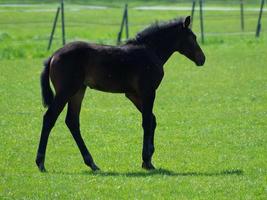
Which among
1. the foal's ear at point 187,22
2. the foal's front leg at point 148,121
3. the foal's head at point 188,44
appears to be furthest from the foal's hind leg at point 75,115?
the foal's ear at point 187,22

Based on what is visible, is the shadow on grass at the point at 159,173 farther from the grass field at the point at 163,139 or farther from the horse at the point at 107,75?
the horse at the point at 107,75

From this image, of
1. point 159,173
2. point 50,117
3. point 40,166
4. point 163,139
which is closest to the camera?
point 159,173

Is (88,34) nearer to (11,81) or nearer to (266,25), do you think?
(266,25)

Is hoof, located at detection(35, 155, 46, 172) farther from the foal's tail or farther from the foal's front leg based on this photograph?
the foal's front leg

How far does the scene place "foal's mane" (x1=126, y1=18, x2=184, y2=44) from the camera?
1253 cm

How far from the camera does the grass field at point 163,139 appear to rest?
34.2 ft

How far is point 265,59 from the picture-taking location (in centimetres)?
2838

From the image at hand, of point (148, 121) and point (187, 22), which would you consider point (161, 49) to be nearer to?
point (187, 22)

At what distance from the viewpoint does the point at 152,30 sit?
1260 cm

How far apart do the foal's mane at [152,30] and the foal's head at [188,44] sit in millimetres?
113

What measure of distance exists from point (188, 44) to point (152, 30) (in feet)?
2.10

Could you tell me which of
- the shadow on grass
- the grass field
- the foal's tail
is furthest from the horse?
the grass field

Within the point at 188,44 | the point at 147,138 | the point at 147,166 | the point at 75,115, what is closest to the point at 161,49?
the point at 188,44

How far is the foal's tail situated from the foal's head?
210 centimetres
